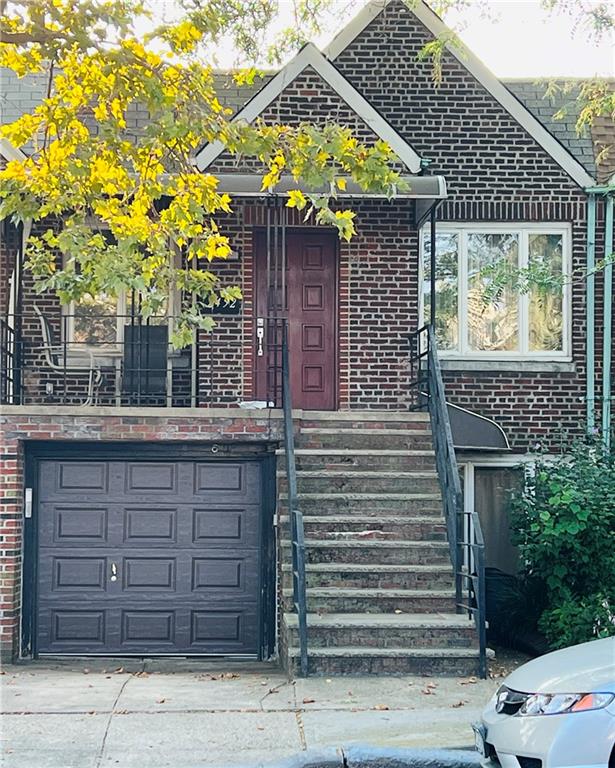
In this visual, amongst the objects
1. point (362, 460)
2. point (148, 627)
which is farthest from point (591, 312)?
point (148, 627)

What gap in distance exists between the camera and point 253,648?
11523 millimetres

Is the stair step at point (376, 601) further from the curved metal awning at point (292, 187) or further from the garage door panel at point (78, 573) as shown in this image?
the curved metal awning at point (292, 187)

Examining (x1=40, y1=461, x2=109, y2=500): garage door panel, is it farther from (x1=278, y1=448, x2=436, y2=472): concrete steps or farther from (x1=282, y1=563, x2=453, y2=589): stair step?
(x1=282, y1=563, x2=453, y2=589): stair step

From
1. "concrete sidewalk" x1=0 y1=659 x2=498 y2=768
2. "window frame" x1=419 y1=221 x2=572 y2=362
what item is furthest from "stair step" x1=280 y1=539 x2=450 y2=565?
"window frame" x1=419 y1=221 x2=572 y2=362

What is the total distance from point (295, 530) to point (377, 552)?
908 mm

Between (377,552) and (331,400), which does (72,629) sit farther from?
(331,400)

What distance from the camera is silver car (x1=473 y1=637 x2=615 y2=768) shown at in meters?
5.53

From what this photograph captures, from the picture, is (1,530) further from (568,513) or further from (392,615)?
(568,513)

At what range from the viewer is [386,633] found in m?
9.62

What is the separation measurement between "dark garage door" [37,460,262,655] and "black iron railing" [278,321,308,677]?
0.96 m

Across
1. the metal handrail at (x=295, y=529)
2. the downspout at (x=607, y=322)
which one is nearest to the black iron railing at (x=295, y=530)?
the metal handrail at (x=295, y=529)

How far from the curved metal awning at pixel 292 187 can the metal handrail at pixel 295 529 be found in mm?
1485

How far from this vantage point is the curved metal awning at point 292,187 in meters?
11.7

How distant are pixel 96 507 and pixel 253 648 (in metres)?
2.27
